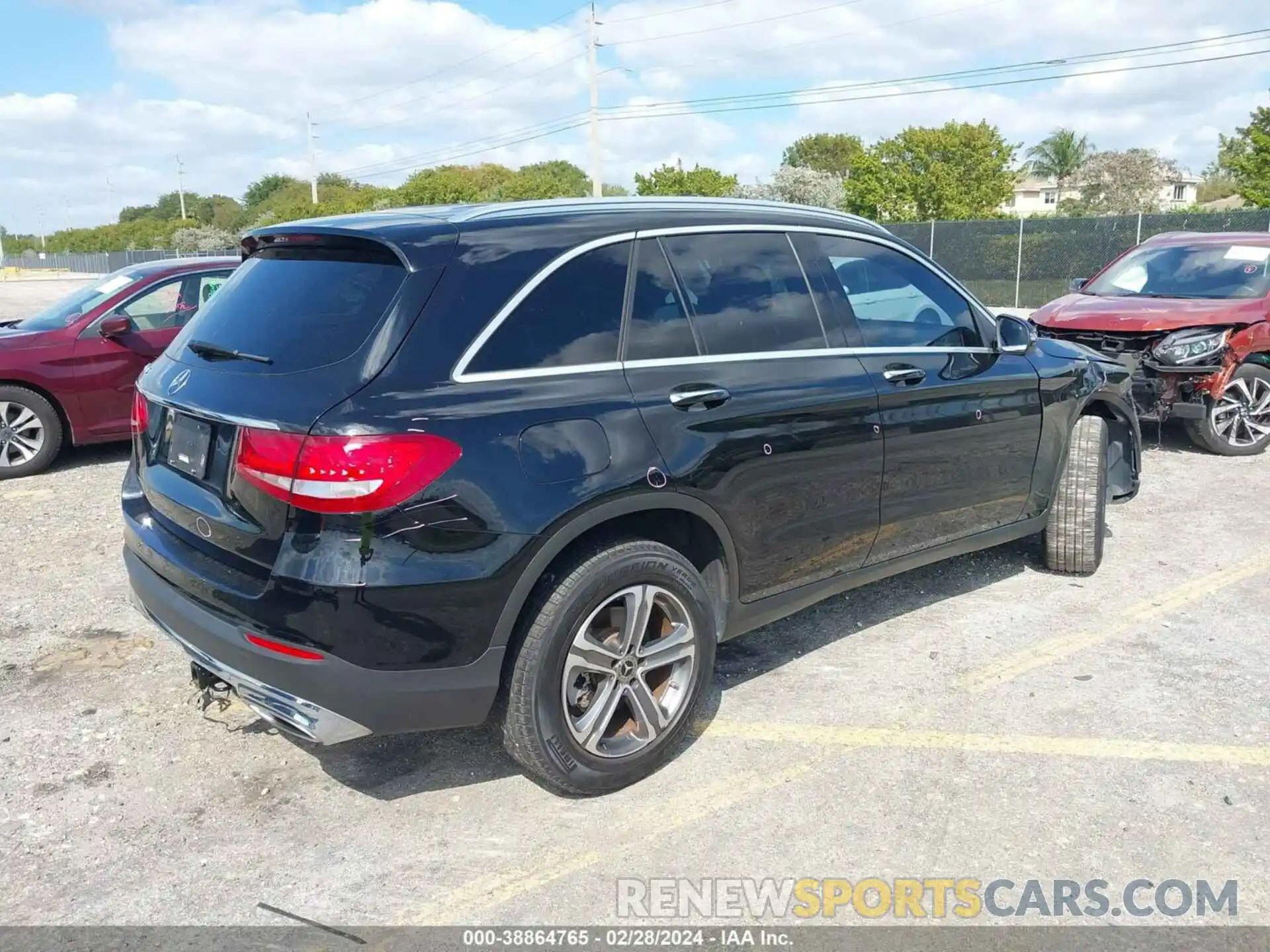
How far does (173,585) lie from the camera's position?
10.7 feet

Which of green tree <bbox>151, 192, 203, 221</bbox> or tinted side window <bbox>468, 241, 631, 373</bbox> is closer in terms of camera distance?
tinted side window <bbox>468, 241, 631, 373</bbox>

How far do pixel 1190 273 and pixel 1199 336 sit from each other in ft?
4.00

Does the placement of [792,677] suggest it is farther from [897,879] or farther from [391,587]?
[391,587]

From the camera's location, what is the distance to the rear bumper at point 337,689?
2.87 meters

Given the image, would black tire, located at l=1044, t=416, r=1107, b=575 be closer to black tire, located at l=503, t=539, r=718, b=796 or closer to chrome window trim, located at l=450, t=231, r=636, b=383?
black tire, located at l=503, t=539, r=718, b=796

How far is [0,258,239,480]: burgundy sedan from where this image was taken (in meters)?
7.83

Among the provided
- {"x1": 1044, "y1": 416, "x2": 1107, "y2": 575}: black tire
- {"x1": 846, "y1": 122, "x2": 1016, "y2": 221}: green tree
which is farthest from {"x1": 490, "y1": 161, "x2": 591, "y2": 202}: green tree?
{"x1": 1044, "y1": 416, "x2": 1107, "y2": 575}: black tire

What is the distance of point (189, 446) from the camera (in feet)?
10.6

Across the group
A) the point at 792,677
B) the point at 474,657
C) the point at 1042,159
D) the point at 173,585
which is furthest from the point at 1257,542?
the point at 1042,159

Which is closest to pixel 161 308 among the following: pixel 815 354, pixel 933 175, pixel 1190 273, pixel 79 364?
pixel 79 364

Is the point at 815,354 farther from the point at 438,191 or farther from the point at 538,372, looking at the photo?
the point at 438,191

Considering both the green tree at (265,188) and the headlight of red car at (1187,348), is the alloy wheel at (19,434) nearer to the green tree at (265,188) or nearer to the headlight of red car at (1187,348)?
the headlight of red car at (1187,348)

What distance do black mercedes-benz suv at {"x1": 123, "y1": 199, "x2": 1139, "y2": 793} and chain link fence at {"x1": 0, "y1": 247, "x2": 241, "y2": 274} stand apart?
40.6 m

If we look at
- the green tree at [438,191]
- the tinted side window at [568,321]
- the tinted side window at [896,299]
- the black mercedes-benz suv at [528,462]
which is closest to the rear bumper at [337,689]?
the black mercedes-benz suv at [528,462]
